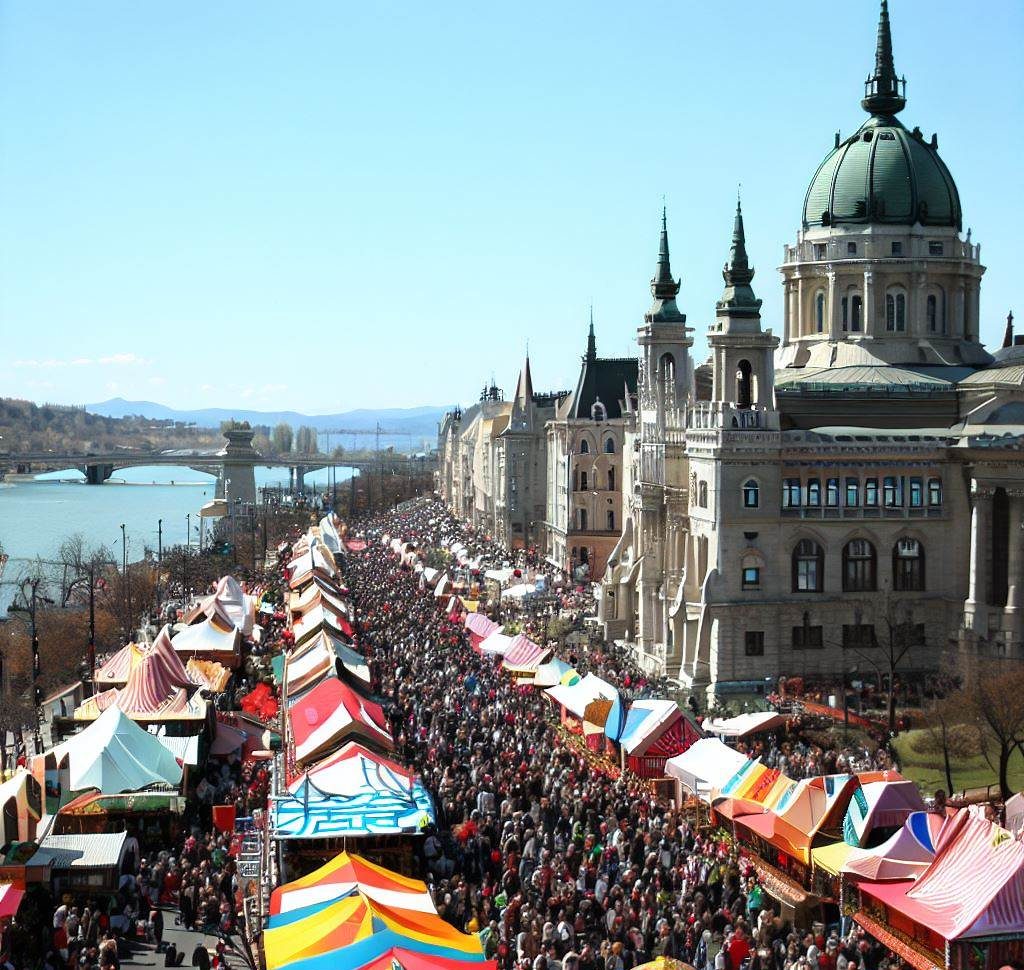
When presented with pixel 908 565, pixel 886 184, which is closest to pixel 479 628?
pixel 908 565

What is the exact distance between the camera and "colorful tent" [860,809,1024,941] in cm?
1898

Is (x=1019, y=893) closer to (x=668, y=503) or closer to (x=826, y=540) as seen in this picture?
(x=826, y=540)

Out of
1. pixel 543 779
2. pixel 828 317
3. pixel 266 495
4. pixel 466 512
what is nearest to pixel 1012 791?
pixel 543 779

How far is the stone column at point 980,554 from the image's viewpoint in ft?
145

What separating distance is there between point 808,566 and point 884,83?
22.3 m

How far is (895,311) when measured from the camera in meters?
54.5

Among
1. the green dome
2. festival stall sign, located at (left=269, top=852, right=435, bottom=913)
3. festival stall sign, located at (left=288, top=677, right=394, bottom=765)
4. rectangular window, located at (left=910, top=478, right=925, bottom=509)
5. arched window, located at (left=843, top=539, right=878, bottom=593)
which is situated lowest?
festival stall sign, located at (left=269, top=852, right=435, bottom=913)

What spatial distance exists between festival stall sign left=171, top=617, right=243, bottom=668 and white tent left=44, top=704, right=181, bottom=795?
14999 millimetres

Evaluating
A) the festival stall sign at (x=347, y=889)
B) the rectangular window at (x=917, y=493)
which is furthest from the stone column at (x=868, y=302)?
the festival stall sign at (x=347, y=889)

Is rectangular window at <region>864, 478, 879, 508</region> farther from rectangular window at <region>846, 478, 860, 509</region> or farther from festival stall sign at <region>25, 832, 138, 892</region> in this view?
festival stall sign at <region>25, 832, 138, 892</region>

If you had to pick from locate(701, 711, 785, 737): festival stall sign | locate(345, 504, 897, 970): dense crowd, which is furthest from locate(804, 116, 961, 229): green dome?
locate(701, 711, 785, 737): festival stall sign

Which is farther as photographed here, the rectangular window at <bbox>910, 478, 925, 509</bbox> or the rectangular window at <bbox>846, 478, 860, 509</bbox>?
the rectangular window at <bbox>910, 478, 925, 509</bbox>

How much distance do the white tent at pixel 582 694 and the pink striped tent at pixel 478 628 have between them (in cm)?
1038

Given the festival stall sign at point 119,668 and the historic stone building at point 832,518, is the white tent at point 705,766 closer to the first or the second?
the historic stone building at point 832,518
